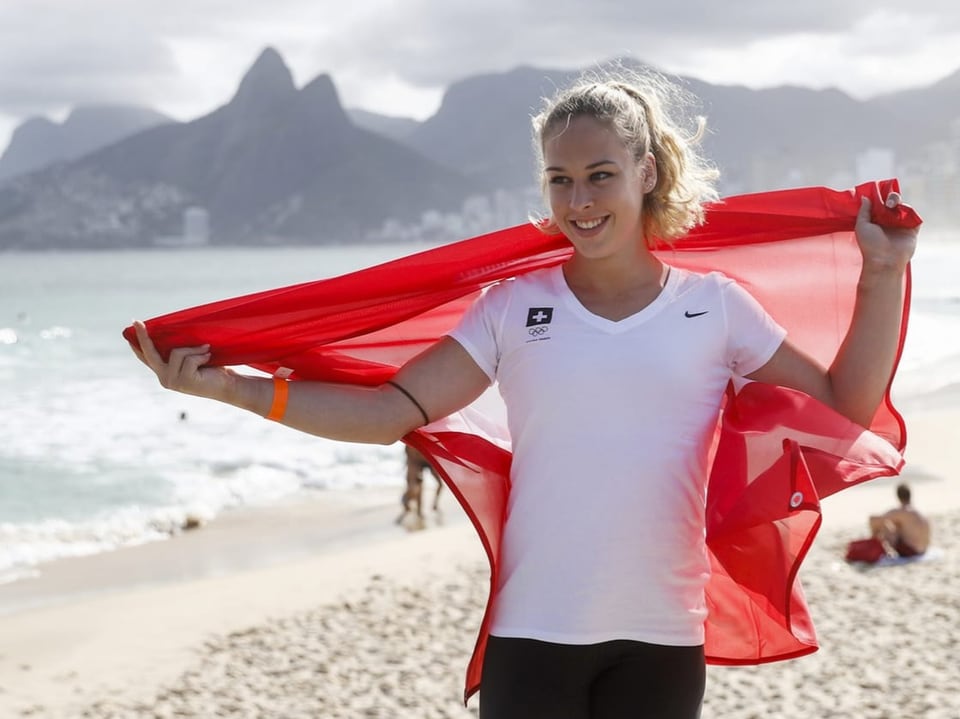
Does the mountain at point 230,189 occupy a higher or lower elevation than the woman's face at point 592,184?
higher

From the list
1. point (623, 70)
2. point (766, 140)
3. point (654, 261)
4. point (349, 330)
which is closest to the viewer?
point (654, 261)

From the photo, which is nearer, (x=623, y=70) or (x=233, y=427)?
(x=623, y=70)

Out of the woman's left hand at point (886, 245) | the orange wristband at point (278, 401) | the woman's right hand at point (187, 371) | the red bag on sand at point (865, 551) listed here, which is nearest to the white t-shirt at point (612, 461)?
the woman's left hand at point (886, 245)

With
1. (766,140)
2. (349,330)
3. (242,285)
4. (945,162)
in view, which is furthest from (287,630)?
(766,140)

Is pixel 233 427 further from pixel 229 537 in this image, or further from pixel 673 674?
pixel 673 674

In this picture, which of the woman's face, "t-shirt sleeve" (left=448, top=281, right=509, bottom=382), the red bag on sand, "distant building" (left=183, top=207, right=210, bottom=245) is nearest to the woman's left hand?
the woman's face

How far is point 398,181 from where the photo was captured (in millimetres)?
171250

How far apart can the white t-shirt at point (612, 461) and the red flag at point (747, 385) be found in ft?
0.67

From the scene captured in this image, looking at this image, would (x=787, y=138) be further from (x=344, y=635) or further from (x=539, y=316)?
(x=539, y=316)

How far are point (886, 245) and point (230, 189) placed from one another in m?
178

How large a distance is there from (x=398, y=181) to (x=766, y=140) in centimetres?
5465

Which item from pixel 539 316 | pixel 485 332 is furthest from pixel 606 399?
pixel 485 332

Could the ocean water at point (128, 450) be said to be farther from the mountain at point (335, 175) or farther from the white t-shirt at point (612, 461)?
the mountain at point (335, 175)

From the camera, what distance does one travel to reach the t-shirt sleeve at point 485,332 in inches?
107
